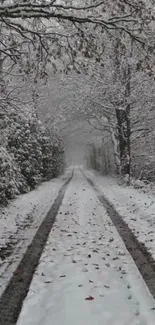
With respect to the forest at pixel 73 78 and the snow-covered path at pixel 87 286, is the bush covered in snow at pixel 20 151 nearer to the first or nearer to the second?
the forest at pixel 73 78

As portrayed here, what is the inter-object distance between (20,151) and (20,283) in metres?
13.5

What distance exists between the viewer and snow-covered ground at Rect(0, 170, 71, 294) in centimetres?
708

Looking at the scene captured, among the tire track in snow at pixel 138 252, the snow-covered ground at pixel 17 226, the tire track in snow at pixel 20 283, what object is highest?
the tire track in snow at pixel 138 252

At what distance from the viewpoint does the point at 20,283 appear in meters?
5.94

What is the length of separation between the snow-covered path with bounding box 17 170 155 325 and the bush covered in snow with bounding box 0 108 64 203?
4125 mm

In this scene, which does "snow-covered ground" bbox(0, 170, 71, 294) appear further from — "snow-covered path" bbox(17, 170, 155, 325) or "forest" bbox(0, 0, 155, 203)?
"forest" bbox(0, 0, 155, 203)

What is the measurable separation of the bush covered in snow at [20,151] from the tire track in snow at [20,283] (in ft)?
12.4

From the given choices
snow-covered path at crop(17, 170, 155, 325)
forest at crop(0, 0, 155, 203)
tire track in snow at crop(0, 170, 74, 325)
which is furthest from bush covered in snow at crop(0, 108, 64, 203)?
snow-covered path at crop(17, 170, 155, 325)

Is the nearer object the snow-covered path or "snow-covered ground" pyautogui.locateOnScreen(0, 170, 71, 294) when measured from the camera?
the snow-covered path

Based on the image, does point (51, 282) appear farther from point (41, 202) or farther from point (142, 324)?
point (41, 202)

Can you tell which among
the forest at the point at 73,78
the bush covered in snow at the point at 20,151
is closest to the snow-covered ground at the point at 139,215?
the forest at the point at 73,78

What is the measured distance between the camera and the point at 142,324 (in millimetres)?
4418

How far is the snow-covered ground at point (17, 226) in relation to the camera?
7.08 meters

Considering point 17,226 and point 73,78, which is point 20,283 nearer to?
point 17,226
